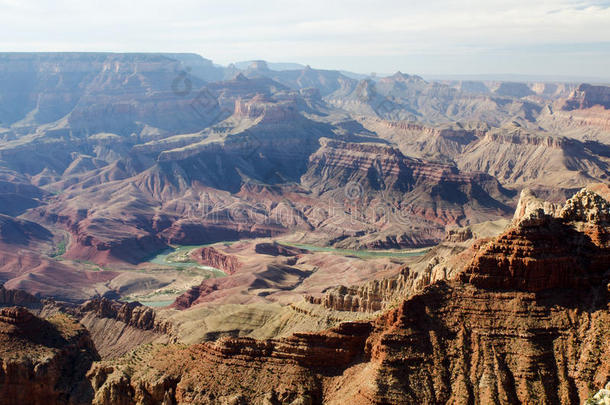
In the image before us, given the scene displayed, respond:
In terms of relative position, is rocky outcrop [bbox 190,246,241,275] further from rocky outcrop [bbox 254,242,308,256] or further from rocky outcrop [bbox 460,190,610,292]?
rocky outcrop [bbox 460,190,610,292]

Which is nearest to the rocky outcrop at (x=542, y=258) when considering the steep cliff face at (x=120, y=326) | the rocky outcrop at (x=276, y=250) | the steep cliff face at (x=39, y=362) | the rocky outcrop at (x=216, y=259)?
the steep cliff face at (x=39, y=362)

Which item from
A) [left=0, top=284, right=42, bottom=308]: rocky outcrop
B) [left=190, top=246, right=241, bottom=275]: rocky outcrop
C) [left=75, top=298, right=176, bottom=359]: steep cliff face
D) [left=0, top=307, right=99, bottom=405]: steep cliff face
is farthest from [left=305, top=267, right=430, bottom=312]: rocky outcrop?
[left=190, top=246, right=241, bottom=275]: rocky outcrop

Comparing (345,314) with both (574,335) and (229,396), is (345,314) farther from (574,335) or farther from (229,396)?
(574,335)

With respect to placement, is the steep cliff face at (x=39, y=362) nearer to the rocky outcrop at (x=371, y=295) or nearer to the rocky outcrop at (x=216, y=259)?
the rocky outcrop at (x=371, y=295)

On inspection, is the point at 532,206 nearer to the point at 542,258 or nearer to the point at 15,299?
the point at 542,258

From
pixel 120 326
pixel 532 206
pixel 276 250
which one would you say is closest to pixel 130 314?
pixel 120 326

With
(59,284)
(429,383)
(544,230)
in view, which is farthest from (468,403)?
(59,284)
